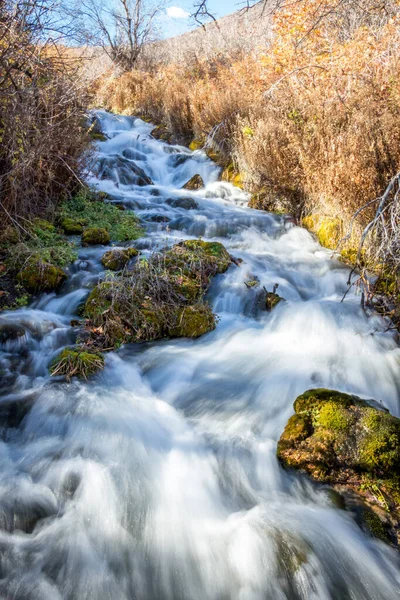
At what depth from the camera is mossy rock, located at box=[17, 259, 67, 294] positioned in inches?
174

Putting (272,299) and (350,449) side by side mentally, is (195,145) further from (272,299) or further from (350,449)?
(350,449)

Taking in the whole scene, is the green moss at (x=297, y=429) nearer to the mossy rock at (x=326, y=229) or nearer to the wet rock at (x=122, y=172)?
the mossy rock at (x=326, y=229)

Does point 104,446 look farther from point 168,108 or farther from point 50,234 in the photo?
point 168,108

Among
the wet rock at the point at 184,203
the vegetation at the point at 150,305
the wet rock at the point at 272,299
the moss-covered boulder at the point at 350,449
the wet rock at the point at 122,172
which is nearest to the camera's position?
the moss-covered boulder at the point at 350,449

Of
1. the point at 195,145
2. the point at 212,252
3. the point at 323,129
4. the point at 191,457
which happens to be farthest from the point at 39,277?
the point at 195,145

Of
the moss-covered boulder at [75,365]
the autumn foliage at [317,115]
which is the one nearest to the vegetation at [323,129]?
the autumn foliage at [317,115]

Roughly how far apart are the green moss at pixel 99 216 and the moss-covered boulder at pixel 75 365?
8.96ft

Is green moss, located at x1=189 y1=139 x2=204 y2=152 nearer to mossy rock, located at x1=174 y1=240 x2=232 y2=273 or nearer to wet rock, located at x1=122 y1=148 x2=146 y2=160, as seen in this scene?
wet rock, located at x1=122 y1=148 x2=146 y2=160

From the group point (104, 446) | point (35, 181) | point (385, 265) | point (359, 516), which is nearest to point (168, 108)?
point (35, 181)

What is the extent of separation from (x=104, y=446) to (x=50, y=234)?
3.53 m

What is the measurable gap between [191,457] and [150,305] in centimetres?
174

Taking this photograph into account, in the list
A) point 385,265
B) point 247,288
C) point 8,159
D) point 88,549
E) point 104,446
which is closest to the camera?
point 88,549

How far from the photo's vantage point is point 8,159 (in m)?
4.26

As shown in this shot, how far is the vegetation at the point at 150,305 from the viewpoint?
3861 mm
